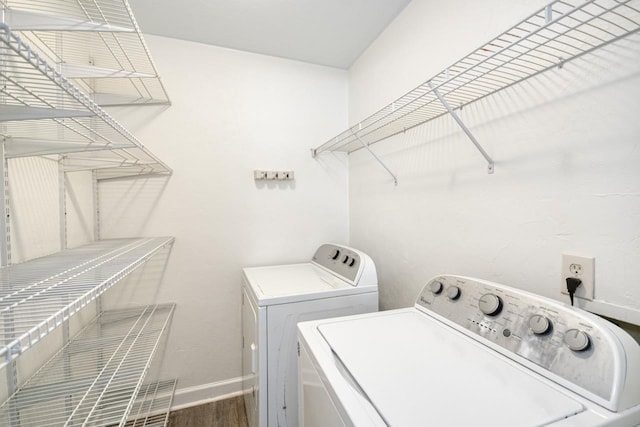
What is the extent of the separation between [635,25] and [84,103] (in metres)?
1.45

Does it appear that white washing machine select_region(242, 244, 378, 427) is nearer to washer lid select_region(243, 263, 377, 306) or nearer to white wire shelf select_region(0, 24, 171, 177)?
washer lid select_region(243, 263, 377, 306)

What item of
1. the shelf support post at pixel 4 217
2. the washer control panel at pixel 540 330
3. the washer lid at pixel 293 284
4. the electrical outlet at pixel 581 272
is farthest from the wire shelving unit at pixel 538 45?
the shelf support post at pixel 4 217

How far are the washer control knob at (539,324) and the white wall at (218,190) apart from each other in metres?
1.58

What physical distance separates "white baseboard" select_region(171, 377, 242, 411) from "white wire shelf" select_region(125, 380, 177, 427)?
2.2 inches

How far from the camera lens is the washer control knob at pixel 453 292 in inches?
40.0

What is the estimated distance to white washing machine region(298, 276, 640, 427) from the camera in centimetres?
57

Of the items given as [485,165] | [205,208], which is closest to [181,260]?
[205,208]

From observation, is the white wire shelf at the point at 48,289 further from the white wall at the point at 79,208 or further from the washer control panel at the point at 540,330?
the washer control panel at the point at 540,330

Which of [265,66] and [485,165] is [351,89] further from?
[485,165]

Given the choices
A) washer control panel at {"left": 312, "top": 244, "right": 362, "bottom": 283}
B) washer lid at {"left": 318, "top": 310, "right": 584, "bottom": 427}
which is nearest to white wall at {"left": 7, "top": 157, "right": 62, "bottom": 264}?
washer lid at {"left": 318, "top": 310, "right": 584, "bottom": 427}

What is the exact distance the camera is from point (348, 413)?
608mm

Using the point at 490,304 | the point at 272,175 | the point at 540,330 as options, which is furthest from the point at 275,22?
the point at 540,330

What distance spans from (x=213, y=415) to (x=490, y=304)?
6.24ft

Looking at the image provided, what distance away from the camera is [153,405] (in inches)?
70.2
